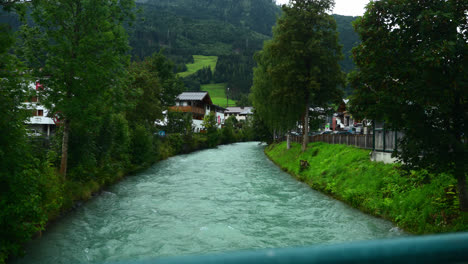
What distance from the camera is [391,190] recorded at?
42.7ft

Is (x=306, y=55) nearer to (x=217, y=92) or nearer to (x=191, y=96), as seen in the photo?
(x=191, y=96)

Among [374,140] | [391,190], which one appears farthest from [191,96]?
[391,190]

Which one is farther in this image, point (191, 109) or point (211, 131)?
point (191, 109)

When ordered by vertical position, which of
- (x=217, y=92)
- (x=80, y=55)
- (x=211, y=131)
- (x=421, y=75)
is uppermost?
(x=217, y=92)

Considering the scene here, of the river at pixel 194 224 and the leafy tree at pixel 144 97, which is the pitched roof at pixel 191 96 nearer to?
the leafy tree at pixel 144 97

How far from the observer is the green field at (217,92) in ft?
564

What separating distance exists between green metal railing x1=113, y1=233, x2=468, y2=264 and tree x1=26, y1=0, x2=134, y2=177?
47.4ft

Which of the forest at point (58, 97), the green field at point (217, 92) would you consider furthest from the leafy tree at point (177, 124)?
the green field at point (217, 92)

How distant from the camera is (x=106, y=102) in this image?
15.4m

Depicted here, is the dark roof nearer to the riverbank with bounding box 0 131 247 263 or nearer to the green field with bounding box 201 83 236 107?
the riverbank with bounding box 0 131 247 263

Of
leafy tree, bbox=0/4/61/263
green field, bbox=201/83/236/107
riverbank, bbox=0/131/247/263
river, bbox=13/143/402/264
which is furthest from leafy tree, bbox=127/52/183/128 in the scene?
green field, bbox=201/83/236/107

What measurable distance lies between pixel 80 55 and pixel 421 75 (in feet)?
41.3

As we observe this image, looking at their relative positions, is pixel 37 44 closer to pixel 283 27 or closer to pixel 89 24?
pixel 89 24

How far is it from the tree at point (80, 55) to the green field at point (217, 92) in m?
150
